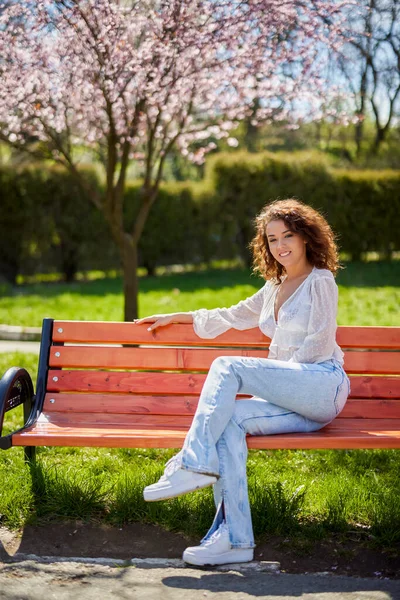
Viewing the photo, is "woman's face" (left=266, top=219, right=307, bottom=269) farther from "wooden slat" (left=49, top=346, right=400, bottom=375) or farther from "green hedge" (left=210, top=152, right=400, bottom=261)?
"green hedge" (left=210, top=152, right=400, bottom=261)

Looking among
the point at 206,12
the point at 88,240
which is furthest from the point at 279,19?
the point at 88,240

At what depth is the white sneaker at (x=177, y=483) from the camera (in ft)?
10.4

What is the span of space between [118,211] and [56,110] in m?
1.04

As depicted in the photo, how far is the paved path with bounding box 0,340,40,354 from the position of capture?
25.7 feet

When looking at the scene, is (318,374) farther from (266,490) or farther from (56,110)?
(56,110)

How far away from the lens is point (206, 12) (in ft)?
17.3

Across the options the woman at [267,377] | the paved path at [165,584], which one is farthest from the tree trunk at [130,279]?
the paved path at [165,584]

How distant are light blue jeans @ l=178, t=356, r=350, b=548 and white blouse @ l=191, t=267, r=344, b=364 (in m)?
→ 0.09

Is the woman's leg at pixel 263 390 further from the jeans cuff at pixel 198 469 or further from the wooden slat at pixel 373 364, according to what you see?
the wooden slat at pixel 373 364

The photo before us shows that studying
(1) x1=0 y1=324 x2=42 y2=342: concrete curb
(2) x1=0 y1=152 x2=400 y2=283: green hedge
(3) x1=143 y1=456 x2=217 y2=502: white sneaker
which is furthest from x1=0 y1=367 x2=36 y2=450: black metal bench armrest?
(2) x1=0 y1=152 x2=400 y2=283: green hedge

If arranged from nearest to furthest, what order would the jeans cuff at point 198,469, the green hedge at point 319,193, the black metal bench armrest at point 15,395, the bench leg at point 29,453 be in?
the jeans cuff at point 198,469 < the black metal bench armrest at point 15,395 < the bench leg at point 29,453 < the green hedge at point 319,193

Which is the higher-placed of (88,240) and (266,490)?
(88,240)

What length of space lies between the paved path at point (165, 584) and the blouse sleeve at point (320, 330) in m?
0.95

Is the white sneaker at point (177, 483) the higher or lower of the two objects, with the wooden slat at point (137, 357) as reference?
lower
